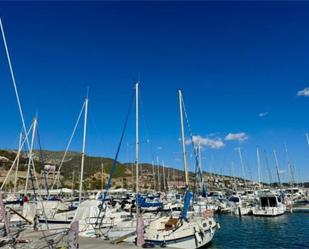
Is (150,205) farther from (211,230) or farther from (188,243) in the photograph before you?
(188,243)

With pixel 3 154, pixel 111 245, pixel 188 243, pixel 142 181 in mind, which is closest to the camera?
pixel 111 245

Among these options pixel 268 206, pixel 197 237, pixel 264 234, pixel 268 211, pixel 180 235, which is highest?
pixel 268 206

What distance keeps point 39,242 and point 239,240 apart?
67.3 ft

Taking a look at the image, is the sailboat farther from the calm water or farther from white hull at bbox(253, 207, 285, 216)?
white hull at bbox(253, 207, 285, 216)

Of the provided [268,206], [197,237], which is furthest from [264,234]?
[268,206]

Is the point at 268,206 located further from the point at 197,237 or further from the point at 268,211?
the point at 197,237

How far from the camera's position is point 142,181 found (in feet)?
483

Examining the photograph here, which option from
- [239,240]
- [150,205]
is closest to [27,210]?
[239,240]

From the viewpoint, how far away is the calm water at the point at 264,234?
29109mm

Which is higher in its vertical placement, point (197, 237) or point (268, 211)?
point (268, 211)

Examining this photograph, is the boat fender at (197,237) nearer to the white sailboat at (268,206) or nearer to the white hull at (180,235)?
the white hull at (180,235)

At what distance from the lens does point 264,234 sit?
34844 millimetres

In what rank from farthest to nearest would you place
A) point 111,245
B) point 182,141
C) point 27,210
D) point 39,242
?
point 182,141, point 27,210, point 39,242, point 111,245

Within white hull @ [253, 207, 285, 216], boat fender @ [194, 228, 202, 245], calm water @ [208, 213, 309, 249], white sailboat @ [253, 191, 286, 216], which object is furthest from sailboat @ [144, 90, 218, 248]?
white sailboat @ [253, 191, 286, 216]
